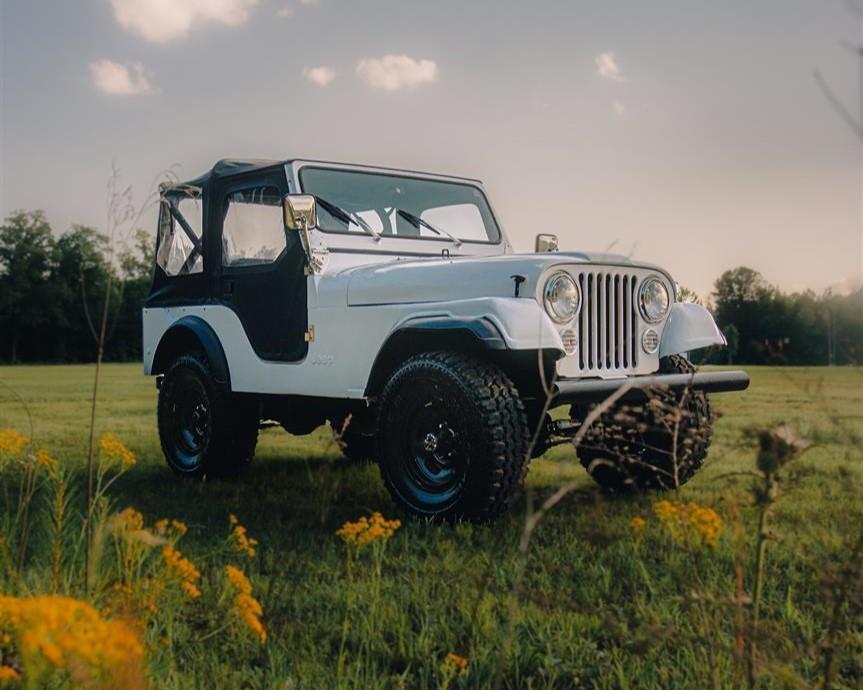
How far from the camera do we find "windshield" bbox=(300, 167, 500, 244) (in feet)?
19.3

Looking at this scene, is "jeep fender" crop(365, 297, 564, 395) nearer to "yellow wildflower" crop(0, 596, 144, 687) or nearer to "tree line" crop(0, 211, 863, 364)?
"yellow wildflower" crop(0, 596, 144, 687)

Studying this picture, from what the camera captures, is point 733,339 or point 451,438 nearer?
point 451,438

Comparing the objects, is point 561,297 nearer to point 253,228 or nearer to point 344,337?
point 344,337

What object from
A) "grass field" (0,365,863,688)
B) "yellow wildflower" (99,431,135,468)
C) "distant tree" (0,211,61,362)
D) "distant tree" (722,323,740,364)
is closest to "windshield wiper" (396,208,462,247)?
"grass field" (0,365,863,688)

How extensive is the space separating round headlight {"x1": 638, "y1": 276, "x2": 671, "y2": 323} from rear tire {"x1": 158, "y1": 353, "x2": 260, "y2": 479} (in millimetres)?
2745

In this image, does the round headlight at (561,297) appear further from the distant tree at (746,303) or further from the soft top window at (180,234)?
the distant tree at (746,303)

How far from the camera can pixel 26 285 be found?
192 feet

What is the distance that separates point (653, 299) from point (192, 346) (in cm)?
349

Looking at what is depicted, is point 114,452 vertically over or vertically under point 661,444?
over

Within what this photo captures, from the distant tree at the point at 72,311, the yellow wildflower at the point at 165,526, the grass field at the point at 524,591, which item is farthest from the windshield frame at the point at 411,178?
the distant tree at the point at 72,311

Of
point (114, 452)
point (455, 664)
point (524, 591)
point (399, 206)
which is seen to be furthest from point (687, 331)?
point (114, 452)

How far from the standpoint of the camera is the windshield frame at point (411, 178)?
19.3 ft

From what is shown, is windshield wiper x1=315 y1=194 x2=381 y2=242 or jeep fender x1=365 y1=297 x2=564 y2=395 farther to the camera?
windshield wiper x1=315 y1=194 x2=381 y2=242

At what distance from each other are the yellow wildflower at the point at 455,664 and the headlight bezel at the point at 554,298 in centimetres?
236
